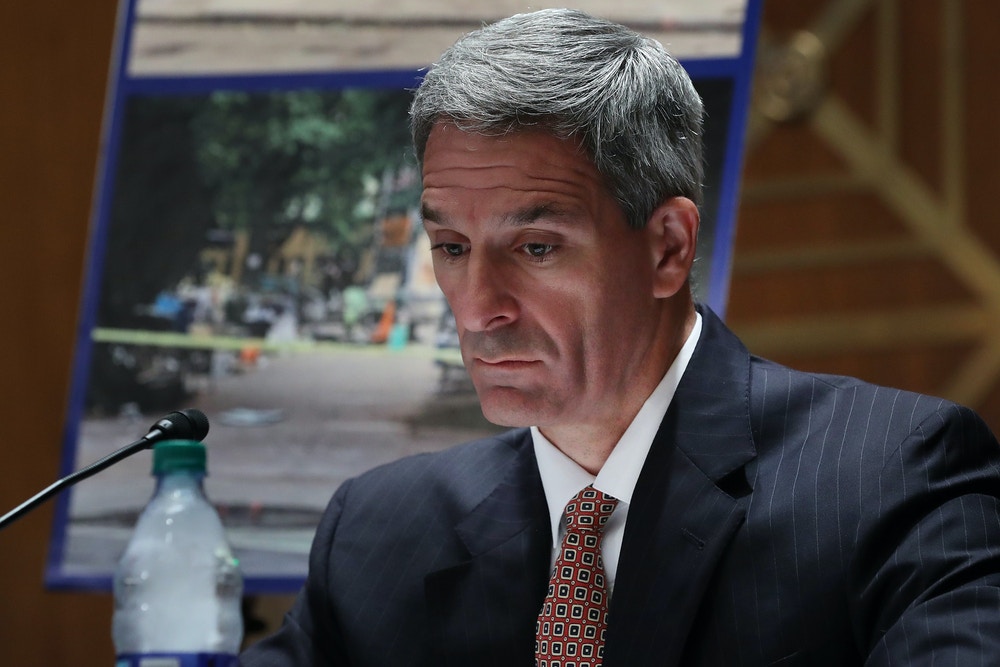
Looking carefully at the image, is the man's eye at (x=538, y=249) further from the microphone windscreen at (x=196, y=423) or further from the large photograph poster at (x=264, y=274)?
the large photograph poster at (x=264, y=274)

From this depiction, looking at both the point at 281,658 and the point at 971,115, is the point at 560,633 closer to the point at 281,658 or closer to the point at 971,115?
the point at 281,658

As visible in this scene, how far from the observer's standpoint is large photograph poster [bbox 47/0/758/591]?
2223 millimetres

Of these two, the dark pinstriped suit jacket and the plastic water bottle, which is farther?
the plastic water bottle

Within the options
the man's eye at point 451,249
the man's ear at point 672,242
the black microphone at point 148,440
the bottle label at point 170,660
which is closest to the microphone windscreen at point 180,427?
the black microphone at point 148,440

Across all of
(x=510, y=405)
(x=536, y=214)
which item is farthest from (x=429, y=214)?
(x=510, y=405)

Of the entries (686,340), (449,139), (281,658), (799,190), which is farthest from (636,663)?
(799,190)

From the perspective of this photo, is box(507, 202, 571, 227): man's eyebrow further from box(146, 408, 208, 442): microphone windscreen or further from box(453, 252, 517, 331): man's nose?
box(146, 408, 208, 442): microphone windscreen

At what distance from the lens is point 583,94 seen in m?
1.50

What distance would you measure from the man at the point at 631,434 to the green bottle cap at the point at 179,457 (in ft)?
1.04

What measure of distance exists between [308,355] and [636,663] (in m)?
1.00

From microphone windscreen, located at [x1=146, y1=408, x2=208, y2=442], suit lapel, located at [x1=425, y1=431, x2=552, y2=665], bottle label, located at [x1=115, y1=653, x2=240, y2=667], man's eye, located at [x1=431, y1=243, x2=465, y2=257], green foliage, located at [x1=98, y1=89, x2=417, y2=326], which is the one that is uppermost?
green foliage, located at [x1=98, y1=89, x2=417, y2=326]

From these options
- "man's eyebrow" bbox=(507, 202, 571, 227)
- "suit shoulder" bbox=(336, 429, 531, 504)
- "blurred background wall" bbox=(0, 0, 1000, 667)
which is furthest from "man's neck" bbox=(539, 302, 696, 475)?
"blurred background wall" bbox=(0, 0, 1000, 667)

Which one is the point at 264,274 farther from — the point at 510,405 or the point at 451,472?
the point at 510,405

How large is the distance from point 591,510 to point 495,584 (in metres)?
0.17
